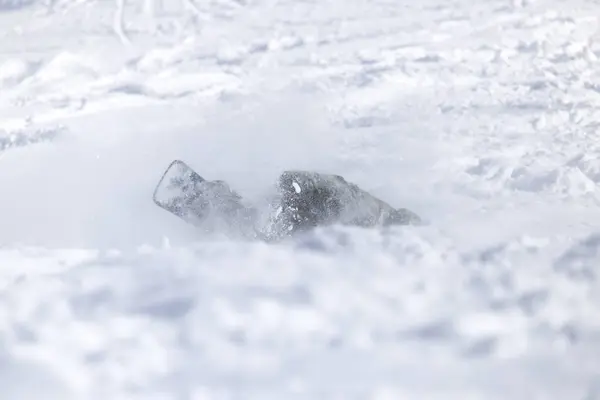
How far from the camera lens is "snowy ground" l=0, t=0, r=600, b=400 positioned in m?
1.68

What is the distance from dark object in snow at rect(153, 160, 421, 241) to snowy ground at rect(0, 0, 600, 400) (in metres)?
0.07

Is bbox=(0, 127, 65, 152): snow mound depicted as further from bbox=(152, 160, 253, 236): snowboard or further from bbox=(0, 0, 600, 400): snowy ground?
bbox=(152, 160, 253, 236): snowboard

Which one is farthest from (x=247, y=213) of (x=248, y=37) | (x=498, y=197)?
(x=248, y=37)

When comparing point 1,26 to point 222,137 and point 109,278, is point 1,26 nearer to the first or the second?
point 222,137

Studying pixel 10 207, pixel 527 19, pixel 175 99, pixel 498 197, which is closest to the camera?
pixel 498 197

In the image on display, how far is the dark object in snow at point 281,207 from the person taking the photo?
207 cm

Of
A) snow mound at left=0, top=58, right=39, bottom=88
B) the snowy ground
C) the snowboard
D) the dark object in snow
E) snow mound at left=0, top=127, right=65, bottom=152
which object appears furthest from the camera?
snow mound at left=0, top=58, right=39, bottom=88

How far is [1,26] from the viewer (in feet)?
13.4

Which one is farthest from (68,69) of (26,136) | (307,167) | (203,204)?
(203,204)

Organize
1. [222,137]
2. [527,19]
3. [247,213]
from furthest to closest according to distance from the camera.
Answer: [527,19], [222,137], [247,213]

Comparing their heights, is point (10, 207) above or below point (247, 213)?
below

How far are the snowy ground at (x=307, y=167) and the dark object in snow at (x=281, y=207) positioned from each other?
0.07m

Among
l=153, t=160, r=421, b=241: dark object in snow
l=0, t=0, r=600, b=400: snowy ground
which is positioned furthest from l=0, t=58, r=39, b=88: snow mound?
l=153, t=160, r=421, b=241: dark object in snow

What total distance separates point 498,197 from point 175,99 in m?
2.02
